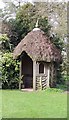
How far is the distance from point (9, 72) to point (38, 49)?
1683 millimetres

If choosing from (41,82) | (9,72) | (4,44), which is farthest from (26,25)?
(41,82)

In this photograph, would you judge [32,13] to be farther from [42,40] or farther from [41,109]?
[41,109]

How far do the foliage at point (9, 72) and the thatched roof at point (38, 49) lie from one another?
33 centimetres

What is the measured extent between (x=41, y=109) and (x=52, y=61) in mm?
5592

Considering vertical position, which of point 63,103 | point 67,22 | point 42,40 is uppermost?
point 67,22

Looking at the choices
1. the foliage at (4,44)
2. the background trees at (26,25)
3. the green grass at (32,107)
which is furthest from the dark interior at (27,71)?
the green grass at (32,107)

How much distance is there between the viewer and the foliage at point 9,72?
45.7ft

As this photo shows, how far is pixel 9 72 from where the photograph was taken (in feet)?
46.3

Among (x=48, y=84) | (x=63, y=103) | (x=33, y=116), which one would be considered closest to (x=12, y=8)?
(x=48, y=84)

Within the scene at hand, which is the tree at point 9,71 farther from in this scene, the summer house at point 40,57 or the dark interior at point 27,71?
the dark interior at point 27,71

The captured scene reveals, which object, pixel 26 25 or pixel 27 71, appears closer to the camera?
pixel 27 71

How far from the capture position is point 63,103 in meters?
9.87

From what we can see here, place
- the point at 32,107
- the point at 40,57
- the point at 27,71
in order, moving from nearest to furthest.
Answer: the point at 32,107 < the point at 40,57 < the point at 27,71

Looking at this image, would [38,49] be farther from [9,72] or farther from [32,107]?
[32,107]
